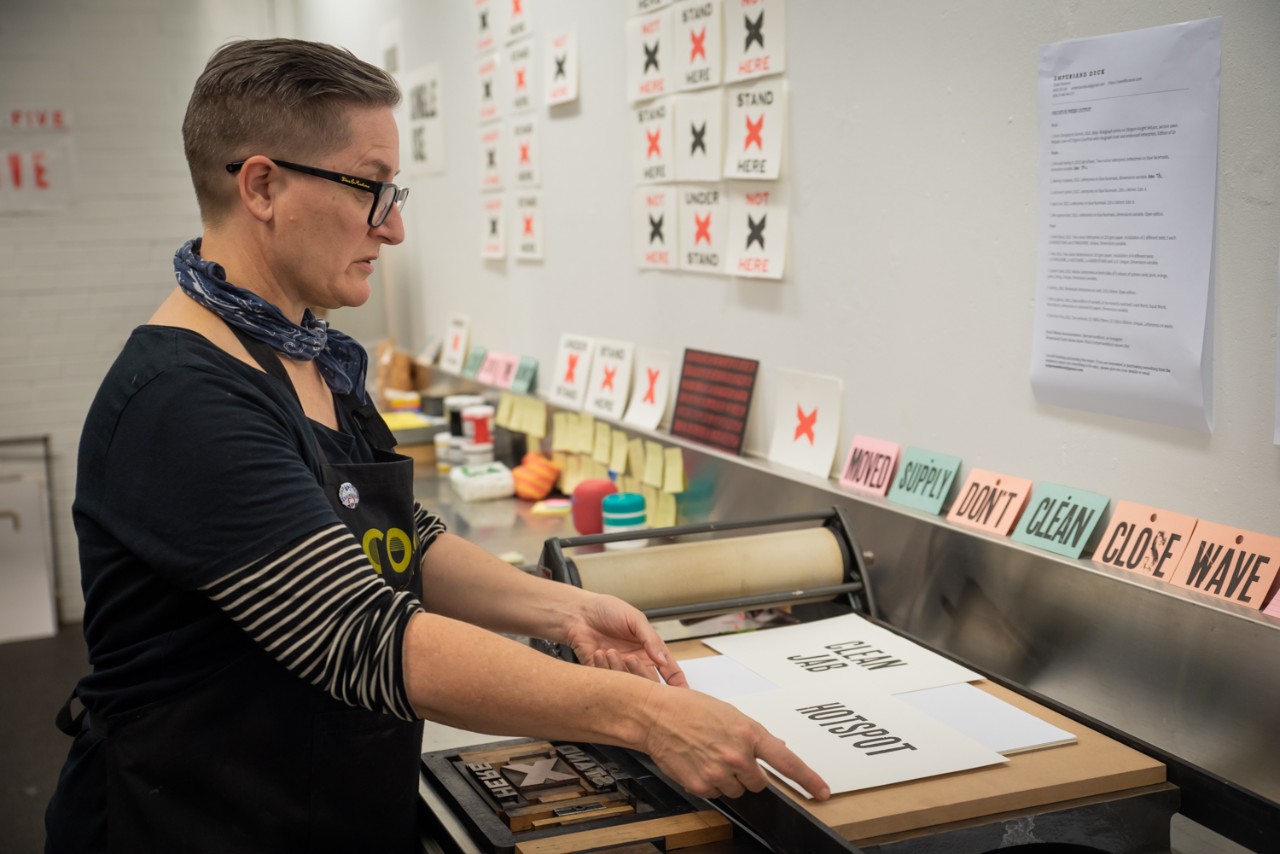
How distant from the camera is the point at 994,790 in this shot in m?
1.25

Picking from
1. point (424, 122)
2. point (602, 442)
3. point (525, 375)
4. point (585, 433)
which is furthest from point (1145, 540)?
point (424, 122)

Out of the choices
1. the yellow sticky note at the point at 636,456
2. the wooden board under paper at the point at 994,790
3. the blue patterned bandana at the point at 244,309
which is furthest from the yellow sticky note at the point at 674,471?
the wooden board under paper at the point at 994,790

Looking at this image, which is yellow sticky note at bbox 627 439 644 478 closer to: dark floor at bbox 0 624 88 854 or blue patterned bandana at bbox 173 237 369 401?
blue patterned bandana at bbox 173 237 369 401

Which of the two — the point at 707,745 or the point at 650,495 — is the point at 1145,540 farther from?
the point at 650,495

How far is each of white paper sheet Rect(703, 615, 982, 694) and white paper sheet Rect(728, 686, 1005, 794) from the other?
0.05m

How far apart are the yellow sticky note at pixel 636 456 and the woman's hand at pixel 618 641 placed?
1.36 m

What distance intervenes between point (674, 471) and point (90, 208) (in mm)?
3778

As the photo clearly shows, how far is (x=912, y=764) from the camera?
131 centimetres

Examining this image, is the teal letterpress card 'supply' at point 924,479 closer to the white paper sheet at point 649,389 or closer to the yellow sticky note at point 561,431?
the white paper sheet at point 649,389

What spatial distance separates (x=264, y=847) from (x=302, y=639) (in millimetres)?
348

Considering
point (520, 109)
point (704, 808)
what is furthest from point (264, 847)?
point (520, 109)

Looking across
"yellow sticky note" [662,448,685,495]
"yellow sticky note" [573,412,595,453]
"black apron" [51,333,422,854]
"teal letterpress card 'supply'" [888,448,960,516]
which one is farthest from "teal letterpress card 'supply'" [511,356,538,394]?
"black apron" [51,333,422,854]

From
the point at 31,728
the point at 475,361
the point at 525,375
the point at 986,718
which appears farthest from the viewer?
the point at 31,728

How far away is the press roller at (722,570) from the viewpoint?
1.79 m
